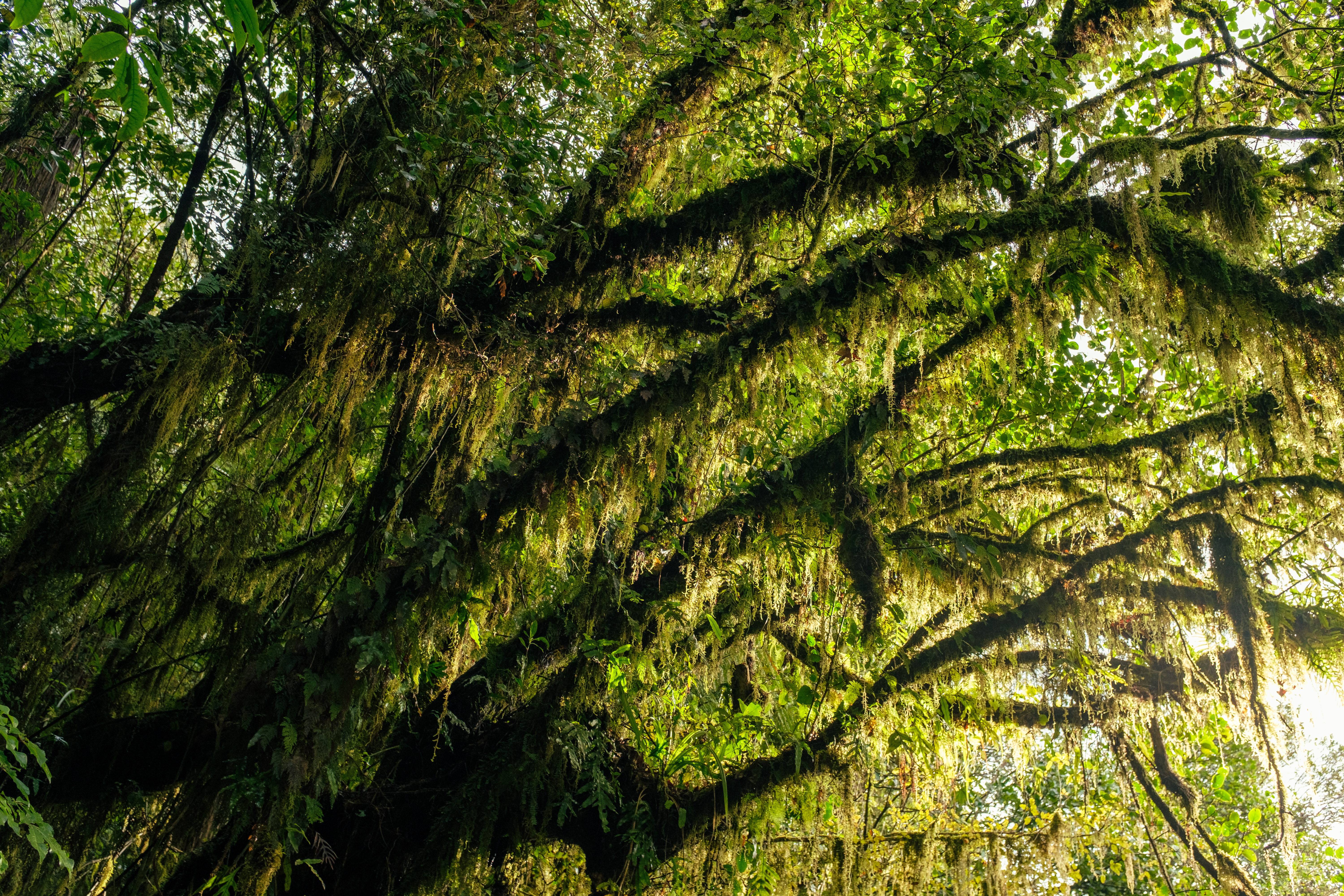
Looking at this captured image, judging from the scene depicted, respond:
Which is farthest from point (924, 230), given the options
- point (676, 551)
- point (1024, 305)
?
point (676, 551)

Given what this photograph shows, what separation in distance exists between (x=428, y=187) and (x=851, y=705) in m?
3.85

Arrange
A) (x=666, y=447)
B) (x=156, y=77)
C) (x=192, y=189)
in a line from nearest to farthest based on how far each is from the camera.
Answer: (x=156, y=77) → (x=666, y=447) → (x=192, y=189)

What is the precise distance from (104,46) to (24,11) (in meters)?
0.10

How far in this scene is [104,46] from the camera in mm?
1206

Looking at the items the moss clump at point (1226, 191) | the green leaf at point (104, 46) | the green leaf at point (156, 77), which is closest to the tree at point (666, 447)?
the moss clump at point (1226, 191)

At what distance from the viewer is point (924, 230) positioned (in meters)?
3.66

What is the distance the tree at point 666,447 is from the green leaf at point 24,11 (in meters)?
2.19

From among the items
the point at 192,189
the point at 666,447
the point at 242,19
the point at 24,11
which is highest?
the point at 192,189

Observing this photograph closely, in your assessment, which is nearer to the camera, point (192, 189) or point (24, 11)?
point (24, 11)

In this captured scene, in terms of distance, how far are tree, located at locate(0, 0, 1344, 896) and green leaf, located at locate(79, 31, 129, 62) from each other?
2.12m

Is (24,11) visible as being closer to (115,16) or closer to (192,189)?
(115,16)

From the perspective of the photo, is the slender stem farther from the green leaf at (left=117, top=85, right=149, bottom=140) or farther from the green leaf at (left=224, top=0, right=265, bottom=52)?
the green leaf at (left=224, top=0, right=265, bottom=52)

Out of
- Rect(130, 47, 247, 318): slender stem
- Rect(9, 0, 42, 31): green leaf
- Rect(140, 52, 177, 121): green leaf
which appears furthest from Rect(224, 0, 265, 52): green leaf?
Rect(130, 47, 247, 318): slender stem

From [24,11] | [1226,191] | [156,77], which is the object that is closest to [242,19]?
[156,77]
